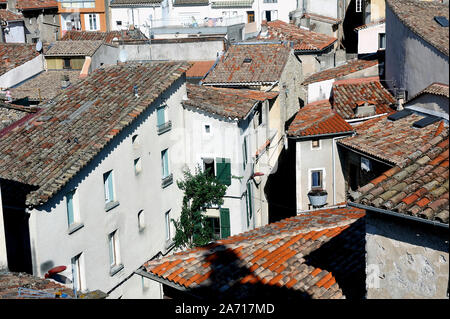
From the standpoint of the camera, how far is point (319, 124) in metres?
20.5

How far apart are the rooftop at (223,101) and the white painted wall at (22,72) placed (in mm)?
13256

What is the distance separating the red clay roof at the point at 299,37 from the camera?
3416cm

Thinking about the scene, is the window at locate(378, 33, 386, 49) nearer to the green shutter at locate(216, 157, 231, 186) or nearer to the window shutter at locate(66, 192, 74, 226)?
the green shutter at locate(216, 157, 231, 186)

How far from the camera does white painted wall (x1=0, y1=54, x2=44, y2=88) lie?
3222 cm

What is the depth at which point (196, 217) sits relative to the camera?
2064cm

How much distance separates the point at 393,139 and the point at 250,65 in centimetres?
1464

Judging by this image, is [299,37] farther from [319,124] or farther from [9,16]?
[9,16]

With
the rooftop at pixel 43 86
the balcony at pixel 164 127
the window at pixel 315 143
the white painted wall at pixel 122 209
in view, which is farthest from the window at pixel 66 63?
the window at pixel 315 143

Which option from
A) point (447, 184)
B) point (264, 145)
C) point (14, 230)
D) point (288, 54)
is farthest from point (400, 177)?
point (288, 54)

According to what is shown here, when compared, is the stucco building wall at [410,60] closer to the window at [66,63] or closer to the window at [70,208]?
the window at [70,208]

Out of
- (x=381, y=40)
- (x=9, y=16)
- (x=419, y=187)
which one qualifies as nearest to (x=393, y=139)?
(x=419, y=187)

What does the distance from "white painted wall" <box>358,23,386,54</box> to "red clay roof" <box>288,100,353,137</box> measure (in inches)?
274

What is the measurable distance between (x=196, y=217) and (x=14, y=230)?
6858 millimetres

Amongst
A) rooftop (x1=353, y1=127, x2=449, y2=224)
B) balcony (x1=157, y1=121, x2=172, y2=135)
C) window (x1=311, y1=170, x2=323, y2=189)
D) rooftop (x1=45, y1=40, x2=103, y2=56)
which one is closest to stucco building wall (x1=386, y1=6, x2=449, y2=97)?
rooftop (x1=353, y1=127, x2=449, y2=224)
